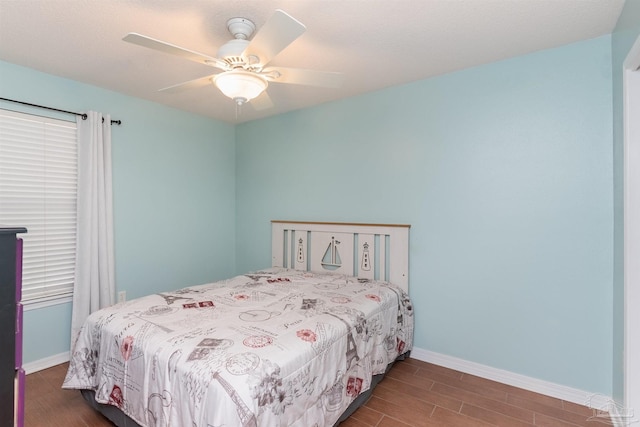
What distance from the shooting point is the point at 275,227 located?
3.62 metres

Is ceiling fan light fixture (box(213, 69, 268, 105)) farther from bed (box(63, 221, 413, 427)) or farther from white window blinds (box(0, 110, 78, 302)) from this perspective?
white window blinds (box(0, 110, 78, 302))

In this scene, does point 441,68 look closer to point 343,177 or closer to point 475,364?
point 343,177

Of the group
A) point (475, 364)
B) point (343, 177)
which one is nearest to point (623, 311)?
point (475, 364)

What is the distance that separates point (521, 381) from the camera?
2.28 meters

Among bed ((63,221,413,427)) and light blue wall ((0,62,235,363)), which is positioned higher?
light blue wall ((0,62,235,363))

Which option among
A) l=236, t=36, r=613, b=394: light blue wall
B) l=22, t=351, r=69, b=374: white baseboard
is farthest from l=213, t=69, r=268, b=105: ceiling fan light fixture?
l=22, t=351, r=69, b=374: white baseboard

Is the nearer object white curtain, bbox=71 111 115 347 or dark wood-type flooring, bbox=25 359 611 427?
dark wood-type flooring, bbox=25 359 611 427

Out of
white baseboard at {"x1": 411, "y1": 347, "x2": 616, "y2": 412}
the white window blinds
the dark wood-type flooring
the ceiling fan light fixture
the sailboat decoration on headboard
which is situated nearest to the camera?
the ceiling fan light fixture

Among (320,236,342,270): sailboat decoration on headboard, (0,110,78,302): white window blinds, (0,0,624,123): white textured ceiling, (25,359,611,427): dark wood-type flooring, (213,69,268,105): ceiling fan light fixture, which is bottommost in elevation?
→ (25,359,611,427): dark wood-type flooring

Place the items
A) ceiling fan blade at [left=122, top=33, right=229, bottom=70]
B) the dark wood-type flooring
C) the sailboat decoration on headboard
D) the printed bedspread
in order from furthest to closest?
the sailboat decoration on headboard → the dark wood-type flooring → ceiling fan blade at [left=122, top=33, right=229, bottom=70] → the printed bedspread

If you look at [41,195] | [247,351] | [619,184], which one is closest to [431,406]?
[247,351]

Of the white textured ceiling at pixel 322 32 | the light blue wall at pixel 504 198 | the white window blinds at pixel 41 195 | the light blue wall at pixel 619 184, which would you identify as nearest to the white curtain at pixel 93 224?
the white window blinds at pixel 41 195

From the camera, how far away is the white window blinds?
2391 millimetres

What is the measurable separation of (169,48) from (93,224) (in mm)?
1923
